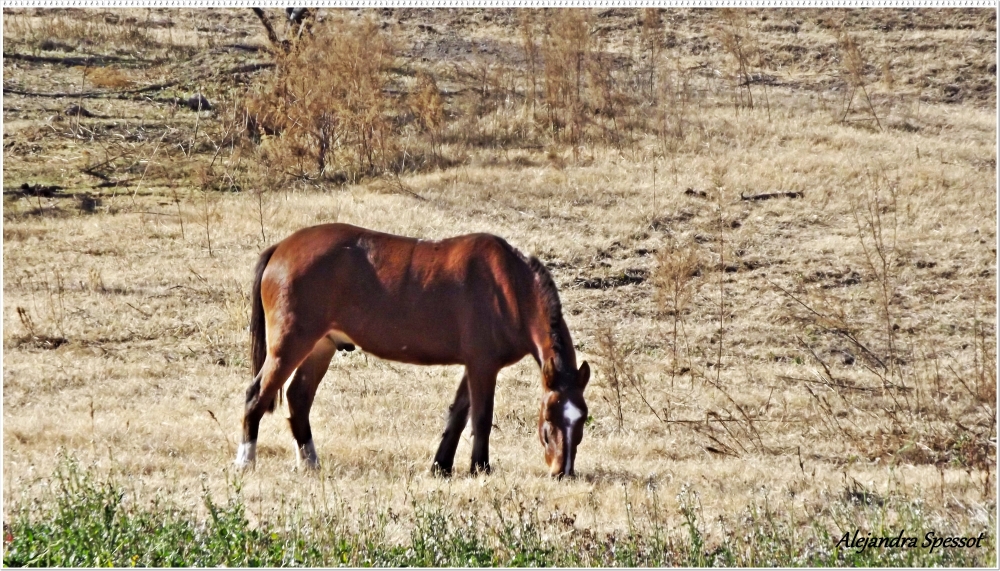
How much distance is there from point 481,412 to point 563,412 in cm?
64

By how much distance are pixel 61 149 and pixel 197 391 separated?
10362mm

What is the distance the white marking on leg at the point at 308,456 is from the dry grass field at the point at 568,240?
9cm

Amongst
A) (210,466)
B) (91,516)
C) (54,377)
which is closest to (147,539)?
(91,516)

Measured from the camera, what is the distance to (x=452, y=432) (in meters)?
7.59

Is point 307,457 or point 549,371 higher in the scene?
point 549,371

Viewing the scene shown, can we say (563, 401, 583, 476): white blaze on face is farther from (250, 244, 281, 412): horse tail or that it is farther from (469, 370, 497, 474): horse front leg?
(250, 244, 281, 412): horse tail

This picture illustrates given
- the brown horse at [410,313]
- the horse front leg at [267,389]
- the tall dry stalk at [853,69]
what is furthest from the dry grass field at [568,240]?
the brown horse at [410,313]

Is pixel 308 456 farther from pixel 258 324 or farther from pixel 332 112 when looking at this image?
pixel 332 112

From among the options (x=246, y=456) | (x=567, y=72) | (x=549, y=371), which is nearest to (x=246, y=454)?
(x=246, y=456)

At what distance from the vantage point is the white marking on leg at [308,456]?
755 centimetres

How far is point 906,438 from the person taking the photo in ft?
27.8

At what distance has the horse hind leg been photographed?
25.2 feet

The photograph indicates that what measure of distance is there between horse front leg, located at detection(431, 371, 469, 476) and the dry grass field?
0.20 meters

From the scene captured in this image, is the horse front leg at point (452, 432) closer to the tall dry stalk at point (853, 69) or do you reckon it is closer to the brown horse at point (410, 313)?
the brown horse at point (410, 313)
